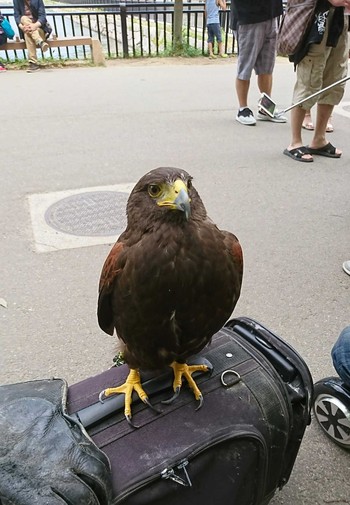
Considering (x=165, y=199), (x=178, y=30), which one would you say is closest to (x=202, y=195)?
(x=165, y=199)

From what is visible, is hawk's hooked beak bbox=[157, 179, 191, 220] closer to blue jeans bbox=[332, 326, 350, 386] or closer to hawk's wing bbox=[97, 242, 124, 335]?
hawk's wing bbox=[97, 242, 124, 335]

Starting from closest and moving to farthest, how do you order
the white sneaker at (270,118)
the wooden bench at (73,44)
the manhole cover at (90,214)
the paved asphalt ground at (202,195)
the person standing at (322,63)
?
1. the paved asphalt ground at (202,195)
2. the manhole cover at (90,214)
3. the person standing at (322,63)
4. the white sneaker at (270,118)
5. the wooden bench at (73,44)

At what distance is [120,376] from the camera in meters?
1.92

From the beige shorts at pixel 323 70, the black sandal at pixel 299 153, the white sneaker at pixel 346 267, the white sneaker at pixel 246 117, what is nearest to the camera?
the white sneaker at pixel 346 267

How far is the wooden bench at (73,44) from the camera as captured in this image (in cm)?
1027

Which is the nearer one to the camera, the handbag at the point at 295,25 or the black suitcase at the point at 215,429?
the black suitcase at the point at 215,429

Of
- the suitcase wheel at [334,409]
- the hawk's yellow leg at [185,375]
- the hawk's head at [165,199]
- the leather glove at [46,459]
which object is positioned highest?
the hawk's head at [165,199]

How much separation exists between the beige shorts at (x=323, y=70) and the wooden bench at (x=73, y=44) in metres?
6.61

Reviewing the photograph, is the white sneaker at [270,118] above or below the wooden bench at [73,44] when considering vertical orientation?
below

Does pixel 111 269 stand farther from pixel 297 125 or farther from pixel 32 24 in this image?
pixel 32 24

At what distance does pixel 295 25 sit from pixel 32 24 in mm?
7092

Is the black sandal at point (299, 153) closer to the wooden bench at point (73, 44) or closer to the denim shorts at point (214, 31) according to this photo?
the wooden bench at point (73, 44)

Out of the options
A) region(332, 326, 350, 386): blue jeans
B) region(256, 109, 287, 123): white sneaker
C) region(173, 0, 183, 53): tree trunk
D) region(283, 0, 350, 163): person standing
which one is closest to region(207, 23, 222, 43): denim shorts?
region(173, 0, 183, 53): tree trunk

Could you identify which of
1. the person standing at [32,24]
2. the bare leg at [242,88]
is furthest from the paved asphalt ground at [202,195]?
the person standing at [32,24]
